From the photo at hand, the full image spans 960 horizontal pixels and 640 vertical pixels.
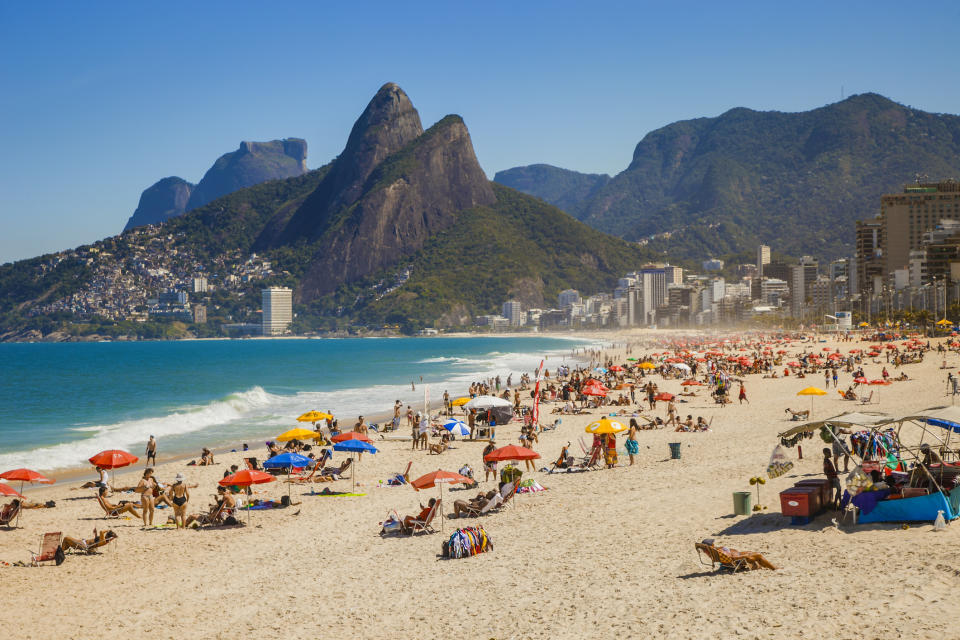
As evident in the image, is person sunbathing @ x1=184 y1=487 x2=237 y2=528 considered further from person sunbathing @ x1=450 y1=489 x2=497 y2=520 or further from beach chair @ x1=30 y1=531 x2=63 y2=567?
person sunbathing @ x1=450 y1=489 x2=497 y2=520

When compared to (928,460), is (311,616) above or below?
below

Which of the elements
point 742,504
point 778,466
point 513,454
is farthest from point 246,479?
point 778,466

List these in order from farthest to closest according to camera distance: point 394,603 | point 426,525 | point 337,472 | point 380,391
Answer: point 380,391 < point 337,472 < point 426,525 < point 394,603

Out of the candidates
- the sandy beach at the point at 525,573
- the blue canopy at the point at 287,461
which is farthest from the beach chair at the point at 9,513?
the blue canopy at the point at 287,461

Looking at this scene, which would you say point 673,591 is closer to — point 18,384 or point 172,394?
point 172,394

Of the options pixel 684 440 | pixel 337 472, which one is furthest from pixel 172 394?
pixel 684 440

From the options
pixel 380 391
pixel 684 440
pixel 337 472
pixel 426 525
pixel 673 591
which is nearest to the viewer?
pixel 673 591

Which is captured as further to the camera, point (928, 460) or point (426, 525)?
point (426, 525)

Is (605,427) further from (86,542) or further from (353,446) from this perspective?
(86,542)
